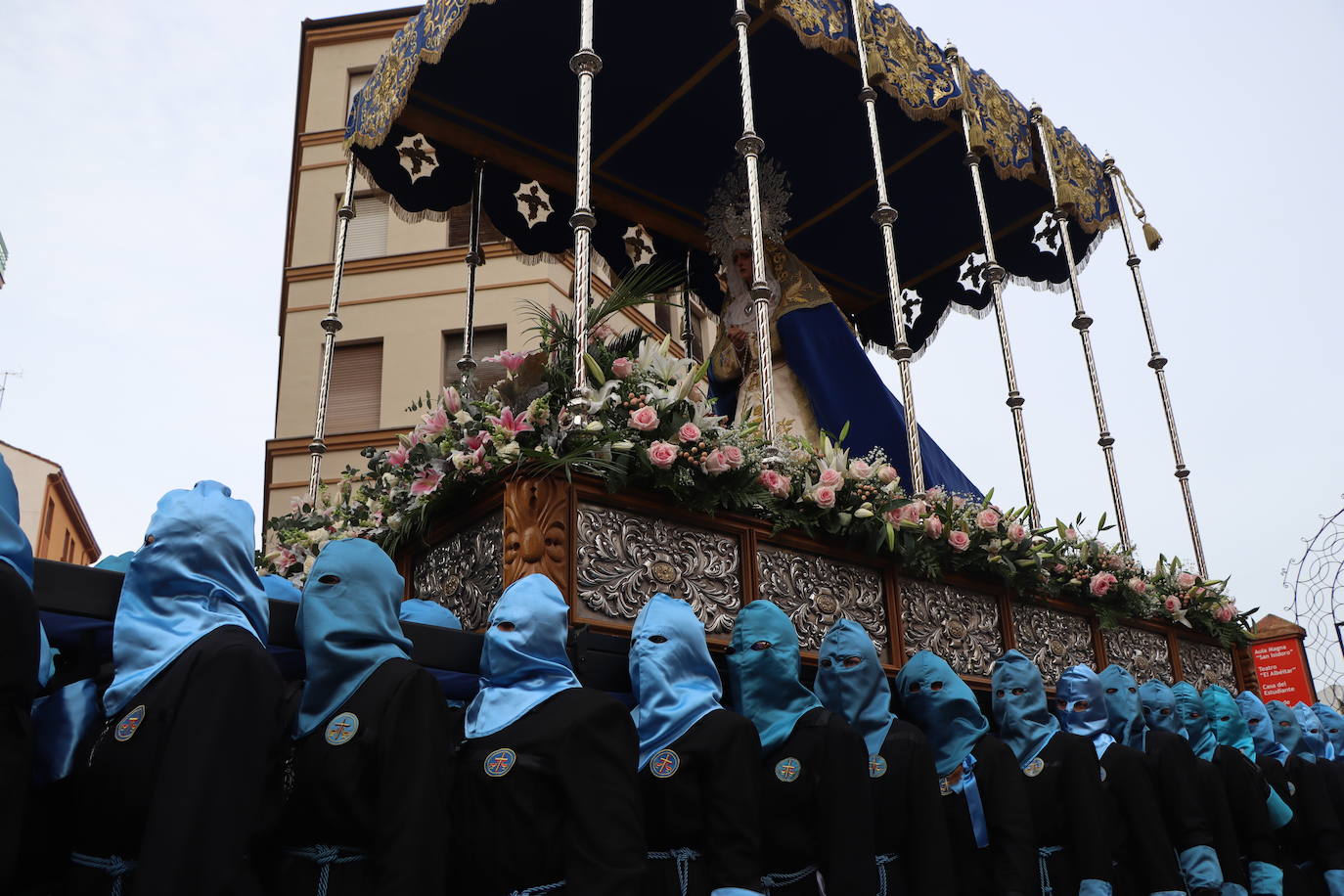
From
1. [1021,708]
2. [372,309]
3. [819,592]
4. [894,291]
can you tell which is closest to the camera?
[819,592]

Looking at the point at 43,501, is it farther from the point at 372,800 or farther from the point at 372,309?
the point at 372,800

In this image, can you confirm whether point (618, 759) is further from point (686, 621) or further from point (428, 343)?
point (428, 343)

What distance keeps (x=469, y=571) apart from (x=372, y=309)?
14862 mm

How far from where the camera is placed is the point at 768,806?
3.64m

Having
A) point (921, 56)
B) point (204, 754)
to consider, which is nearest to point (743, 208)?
point (921, 56)

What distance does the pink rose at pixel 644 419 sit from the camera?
419 cm

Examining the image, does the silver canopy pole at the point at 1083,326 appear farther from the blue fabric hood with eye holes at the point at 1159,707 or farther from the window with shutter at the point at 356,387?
the window with shutter at the point at 356,387

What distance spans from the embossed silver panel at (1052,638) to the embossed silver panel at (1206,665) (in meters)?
1.15

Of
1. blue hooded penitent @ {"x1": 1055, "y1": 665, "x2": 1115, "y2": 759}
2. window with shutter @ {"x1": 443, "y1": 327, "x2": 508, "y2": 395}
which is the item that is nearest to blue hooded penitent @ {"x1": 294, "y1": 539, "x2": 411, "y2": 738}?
blue hooded penitent @ {"x1": 1055, "y1": 665, "x2": 1115, "y2": 759}

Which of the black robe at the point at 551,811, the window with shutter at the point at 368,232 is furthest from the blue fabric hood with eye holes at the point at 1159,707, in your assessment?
the window with shutter at the point at 368,232

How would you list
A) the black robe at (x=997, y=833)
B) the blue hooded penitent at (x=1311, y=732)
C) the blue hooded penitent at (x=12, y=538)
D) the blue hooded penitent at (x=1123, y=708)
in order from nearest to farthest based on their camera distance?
the blue hooded penitent at (x=12, y=538) → the black robe at (x=997, y=833) → the blue hooded penitent at (x=1123, y=708) → the blue hooded penitent at (x=1311, y=732)

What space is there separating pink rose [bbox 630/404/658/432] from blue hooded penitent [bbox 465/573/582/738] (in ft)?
3.41

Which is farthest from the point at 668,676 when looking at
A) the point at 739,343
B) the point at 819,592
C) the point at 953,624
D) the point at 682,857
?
the point at 739,343

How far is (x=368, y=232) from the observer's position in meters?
19.2
